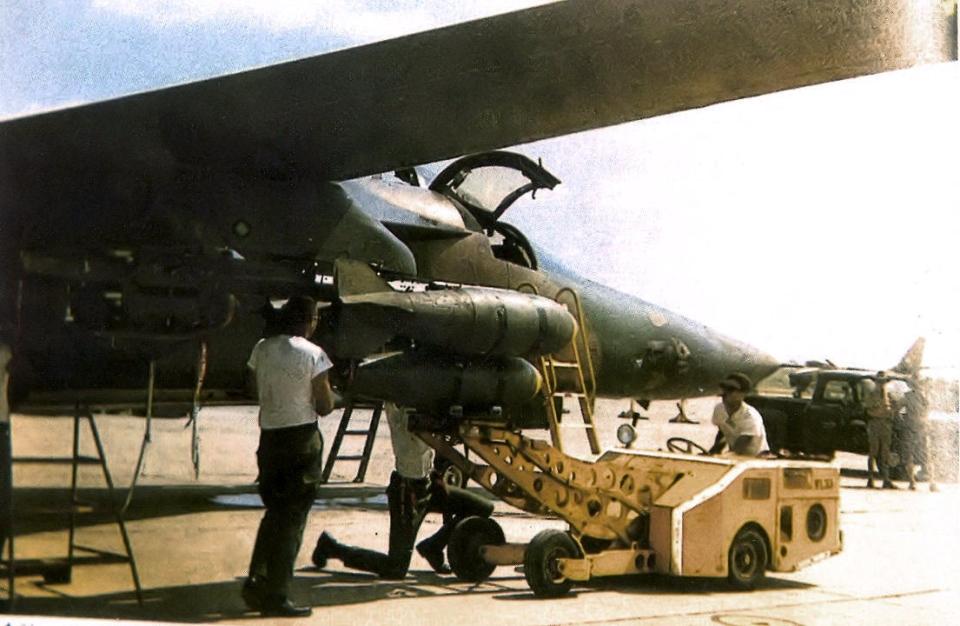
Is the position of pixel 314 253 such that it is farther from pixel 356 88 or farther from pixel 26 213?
pixel 26 213

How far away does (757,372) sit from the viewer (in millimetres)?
9891

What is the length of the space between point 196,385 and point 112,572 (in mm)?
1215

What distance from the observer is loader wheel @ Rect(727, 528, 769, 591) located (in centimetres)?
561

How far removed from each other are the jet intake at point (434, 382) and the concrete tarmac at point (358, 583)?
1058mm

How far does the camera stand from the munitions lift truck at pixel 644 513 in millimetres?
5512

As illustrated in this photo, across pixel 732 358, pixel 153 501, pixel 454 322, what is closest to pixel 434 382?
pixel 454 322

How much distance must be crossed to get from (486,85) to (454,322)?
4.82 ft

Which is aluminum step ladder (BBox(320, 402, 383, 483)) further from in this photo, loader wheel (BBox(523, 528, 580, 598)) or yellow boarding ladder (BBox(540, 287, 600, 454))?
loader wheel (BBox(523, 528, 580, 598))

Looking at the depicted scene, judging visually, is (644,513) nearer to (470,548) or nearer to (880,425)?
(470,548)

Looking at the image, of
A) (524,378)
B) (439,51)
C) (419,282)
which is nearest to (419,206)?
(419,282)

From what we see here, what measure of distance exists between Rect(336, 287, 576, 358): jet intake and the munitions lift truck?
51 centimetres

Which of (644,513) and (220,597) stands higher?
(644,513)

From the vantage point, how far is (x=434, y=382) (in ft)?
19.3

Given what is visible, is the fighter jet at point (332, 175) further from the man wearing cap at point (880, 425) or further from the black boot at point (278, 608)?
the man wearing cap at point (880, 425)
